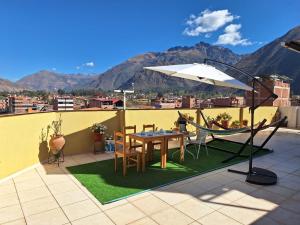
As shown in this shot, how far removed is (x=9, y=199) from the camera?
10.8 ft

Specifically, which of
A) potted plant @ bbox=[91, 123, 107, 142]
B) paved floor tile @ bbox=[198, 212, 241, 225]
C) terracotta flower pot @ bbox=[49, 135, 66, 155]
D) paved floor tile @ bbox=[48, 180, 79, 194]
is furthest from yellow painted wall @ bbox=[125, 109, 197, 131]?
paved floor tile @ bbox=[198, 212, 241, 225]

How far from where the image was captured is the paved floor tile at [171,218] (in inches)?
107

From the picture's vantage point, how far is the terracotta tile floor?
280cm

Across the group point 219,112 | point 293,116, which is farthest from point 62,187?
point 293,116

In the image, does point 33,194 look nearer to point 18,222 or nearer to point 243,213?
point 18,222

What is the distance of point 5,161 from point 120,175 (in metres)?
2.13

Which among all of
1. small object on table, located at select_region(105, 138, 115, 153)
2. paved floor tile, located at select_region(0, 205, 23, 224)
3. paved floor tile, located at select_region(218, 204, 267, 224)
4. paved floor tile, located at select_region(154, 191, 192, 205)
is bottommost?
paved floor tile, located at select_region(0, 205, 23, 224)

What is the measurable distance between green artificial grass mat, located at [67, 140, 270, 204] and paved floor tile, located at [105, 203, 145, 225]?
0.26 meters

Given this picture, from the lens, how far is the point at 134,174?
432 cm

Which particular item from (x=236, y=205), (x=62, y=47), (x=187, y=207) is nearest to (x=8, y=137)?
(x=187, y=207)

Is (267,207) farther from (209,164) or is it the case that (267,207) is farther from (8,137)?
(8,137)

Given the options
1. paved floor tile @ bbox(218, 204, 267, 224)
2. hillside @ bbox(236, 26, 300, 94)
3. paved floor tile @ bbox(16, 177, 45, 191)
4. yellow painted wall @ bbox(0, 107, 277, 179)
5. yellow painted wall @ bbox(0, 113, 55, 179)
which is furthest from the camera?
hillside @ bbox(236, 26, 300, 94)

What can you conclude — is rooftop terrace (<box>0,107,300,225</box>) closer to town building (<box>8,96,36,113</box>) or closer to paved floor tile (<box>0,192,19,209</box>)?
paved floor tile (<box>0,192,19,209</box>)

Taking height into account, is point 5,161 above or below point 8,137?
below
